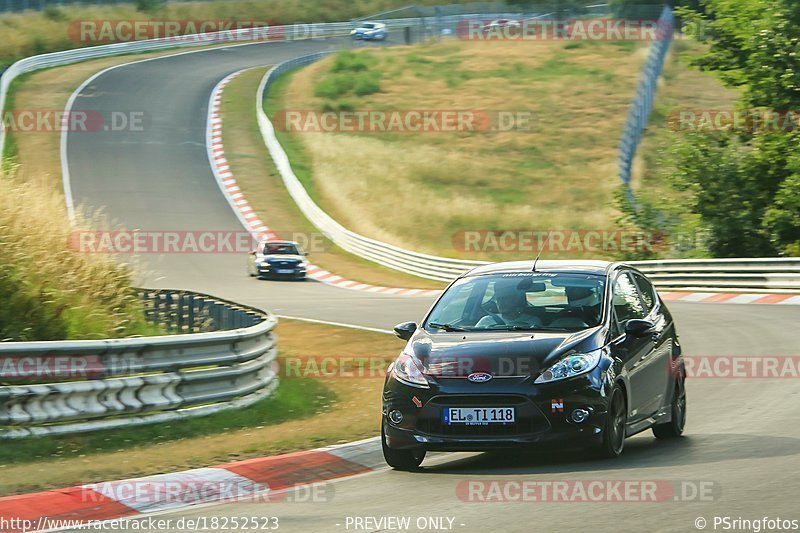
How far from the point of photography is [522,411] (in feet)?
29.1

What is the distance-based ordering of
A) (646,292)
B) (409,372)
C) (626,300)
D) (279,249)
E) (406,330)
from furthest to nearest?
(279,249), (646,292), (626,300), (406,330), (409,372)

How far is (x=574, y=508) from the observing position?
7562mm

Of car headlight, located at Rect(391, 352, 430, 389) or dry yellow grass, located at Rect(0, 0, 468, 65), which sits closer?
car headlight, located at Rect(391, 352, 430, 389)

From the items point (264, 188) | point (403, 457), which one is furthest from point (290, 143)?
point (403, 457)

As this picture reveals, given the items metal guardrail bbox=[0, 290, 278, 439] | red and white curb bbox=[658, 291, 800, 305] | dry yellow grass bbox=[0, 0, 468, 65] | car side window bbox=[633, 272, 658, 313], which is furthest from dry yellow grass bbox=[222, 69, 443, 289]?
car side window bbox=[633, 272, 658, 313]

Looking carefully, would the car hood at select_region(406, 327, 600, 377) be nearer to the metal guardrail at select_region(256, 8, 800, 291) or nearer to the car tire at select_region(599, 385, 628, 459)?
the car tire at select_region(599, 385, 628, 459)

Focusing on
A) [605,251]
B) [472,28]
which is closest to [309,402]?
[605,251]

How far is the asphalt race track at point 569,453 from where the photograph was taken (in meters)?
7.38

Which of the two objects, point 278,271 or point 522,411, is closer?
point 522,411

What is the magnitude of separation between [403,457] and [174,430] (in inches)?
96.0

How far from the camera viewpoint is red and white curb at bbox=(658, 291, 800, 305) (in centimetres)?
2452

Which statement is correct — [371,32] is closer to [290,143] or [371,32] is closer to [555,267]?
[290,143]

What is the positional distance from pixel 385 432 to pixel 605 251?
24.7 m

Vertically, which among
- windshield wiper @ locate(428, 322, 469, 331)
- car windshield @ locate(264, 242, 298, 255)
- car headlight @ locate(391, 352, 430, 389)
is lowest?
car windshield @ locate(264, 242, 298, 255)
